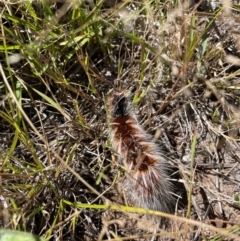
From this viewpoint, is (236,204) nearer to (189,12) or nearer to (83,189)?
(83,189)

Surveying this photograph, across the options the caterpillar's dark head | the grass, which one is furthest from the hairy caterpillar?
the grass

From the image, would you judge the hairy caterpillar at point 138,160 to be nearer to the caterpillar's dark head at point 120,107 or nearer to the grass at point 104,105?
the caterpillar's dark head at point 120,107

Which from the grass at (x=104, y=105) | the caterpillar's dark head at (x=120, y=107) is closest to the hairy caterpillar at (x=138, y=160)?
the caterpillar's dark head at (x=120, y=107)

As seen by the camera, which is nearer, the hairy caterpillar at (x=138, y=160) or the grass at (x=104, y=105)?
the hairy caterpillar at (x=138, y=160)

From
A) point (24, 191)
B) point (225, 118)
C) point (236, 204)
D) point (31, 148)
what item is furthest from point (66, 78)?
point (236, 204)

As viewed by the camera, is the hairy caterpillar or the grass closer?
the hairy caterpillar

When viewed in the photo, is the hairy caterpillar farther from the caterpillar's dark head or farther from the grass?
the grass
